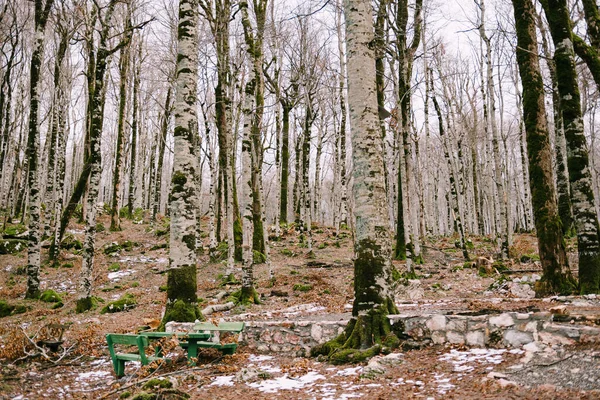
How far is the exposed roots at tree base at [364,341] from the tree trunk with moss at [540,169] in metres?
3.73

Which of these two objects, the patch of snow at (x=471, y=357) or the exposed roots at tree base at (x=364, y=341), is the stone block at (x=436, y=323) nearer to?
the patch of snow at (x=471, y=357)

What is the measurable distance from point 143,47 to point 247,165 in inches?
734

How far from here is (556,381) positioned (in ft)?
11.4

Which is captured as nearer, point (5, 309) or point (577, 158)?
point (577, 158)

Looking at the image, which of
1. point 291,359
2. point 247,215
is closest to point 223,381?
point 291,359

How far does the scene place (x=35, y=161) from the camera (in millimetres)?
11977

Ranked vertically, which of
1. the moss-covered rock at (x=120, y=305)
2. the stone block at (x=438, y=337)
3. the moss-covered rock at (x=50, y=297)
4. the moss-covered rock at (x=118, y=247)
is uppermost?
the moss-covered rock at (x=118, y=247)

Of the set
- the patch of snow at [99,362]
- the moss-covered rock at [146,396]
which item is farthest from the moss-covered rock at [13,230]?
the moss-covered rock at [146,396]

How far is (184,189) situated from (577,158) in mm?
7053

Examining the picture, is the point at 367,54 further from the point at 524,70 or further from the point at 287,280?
the point at 287,280

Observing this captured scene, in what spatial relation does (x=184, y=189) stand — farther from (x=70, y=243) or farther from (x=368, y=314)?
(x=70, y=243)

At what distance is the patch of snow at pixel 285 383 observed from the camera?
4500 millimetres

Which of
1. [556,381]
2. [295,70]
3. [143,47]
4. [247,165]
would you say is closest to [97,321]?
[247,165]

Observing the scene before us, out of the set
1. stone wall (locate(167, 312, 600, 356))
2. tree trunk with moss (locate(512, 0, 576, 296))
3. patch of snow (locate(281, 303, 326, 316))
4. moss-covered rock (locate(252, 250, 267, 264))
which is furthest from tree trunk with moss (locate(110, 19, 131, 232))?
tree trunk with moss (locate(512, 0, 576, 296))
